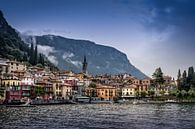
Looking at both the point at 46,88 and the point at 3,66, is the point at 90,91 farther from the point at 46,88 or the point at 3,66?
the point at 3,66

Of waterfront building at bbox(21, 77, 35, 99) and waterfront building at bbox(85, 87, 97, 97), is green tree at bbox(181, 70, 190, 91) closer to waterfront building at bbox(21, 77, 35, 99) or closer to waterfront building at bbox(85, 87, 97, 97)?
waterfront building at bbox(85, 87, 97, 97)

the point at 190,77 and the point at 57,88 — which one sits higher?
the point at 190,77

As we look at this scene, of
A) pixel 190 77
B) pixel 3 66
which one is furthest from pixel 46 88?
pixel 190 77

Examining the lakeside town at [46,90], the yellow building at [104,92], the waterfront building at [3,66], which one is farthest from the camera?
the yellow building at [104,92]

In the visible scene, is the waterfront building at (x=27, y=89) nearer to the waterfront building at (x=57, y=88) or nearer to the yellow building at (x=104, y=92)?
the waterfront building at (x=57, y=88)

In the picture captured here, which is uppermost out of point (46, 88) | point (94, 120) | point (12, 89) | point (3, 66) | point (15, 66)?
point (15, 66)

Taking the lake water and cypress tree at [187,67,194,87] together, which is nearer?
the lake water

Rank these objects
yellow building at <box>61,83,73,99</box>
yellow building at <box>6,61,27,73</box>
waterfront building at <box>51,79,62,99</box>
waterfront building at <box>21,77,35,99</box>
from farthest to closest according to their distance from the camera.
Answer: yellow building at <box>6,61,27,73</box> → yellow building at <box>61,83,73,99</box> → waterfront building at <box>51,79,62,99</box> → waterfront building at <box>21,77,35,99</box>

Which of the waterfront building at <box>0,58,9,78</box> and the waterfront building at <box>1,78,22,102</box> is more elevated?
the waterfront building at <box>0,58,9,78</box>

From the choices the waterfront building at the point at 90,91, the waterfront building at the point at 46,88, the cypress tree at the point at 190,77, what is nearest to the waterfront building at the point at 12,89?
the waterfront building at the point at 46,88

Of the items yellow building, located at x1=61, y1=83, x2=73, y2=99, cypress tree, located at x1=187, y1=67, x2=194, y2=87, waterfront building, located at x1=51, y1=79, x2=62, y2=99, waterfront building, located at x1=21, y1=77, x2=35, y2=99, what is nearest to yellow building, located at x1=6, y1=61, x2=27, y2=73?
waterfront building, located at x1=51, y1=79, x2=62, y2=99

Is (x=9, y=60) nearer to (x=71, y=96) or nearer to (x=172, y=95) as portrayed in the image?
(x=71, y=96)

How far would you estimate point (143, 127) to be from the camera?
50.4m

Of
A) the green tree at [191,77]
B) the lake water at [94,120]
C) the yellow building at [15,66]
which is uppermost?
the yellow building at [15,66]
